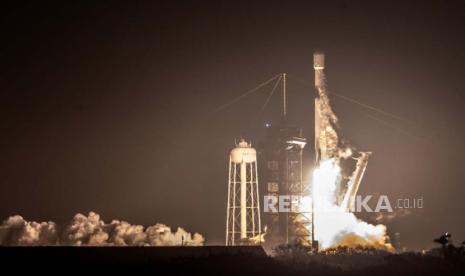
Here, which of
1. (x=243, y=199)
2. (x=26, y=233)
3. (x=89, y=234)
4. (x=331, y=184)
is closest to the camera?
(x=331, y=184)

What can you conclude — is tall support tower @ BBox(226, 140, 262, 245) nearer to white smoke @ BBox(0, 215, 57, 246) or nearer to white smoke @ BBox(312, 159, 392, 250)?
white smoke @ BBox(312, 159, 392, 250)

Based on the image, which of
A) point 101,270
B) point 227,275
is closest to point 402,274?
point 227,275

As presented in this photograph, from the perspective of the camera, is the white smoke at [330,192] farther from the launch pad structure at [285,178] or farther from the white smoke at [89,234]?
the white smoke at [89,234]

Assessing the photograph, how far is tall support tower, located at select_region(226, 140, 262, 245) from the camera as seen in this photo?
128875 millimetres

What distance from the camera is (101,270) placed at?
7525 centimetres

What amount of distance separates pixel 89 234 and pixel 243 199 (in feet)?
59.0

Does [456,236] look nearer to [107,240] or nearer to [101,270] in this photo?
[107,240]

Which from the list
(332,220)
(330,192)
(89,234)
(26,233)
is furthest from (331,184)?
(26,233)

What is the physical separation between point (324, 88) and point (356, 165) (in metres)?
9.12

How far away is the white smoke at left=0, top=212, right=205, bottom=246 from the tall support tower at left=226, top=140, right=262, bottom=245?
16.1ft

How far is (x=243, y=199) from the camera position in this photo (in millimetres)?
129250

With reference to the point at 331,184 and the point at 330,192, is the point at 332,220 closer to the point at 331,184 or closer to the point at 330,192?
the point at 330,192

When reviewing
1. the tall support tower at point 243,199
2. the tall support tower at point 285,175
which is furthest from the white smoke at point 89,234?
the tall support tower at point 285,175

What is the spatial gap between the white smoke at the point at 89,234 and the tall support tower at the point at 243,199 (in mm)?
4909
